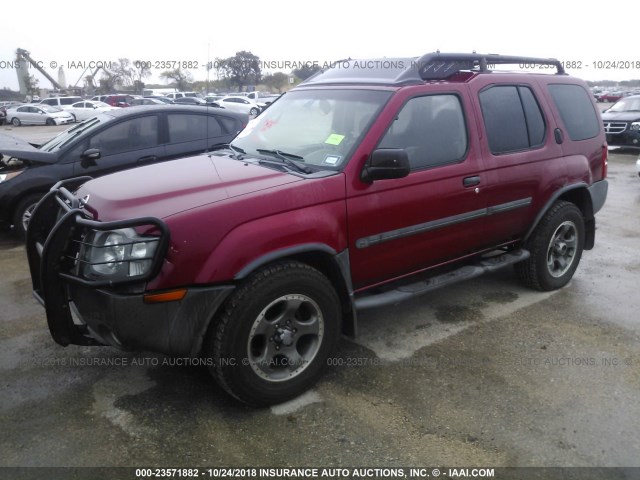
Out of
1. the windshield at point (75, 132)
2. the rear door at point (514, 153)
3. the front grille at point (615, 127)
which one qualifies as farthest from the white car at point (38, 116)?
the rear door at point (514, 153)

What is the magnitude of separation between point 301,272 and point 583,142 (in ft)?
10.9

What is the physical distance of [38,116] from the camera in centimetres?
3234

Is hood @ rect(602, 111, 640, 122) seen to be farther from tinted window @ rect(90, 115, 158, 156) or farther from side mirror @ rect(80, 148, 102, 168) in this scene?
side mirror @ rect(80, 148, 102, 168)

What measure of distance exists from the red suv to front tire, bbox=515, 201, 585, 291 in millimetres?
21

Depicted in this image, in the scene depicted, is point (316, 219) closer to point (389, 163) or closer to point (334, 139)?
point (389, 163)

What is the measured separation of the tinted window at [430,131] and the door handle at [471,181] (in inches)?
6.7

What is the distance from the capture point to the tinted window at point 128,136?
22.1ft

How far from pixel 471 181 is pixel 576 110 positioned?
1.80 m

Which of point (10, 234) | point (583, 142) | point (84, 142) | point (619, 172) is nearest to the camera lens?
point (583, 142)

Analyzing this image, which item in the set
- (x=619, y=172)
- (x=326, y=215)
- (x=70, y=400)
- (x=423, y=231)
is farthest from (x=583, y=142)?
(x=619, y=172)

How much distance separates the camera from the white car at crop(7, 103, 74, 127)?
32250mm

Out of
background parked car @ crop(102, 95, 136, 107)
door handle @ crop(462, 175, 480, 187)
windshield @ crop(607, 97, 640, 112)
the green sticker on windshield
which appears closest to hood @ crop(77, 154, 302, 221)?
the green sticker on windshield

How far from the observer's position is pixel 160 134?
6.99m

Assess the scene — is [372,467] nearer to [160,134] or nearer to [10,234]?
[160,134]
